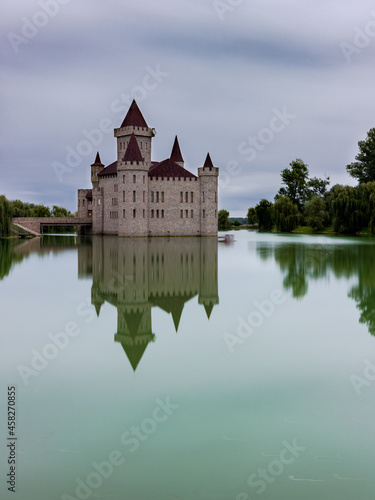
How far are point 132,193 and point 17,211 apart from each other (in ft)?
119

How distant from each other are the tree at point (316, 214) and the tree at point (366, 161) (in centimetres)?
869

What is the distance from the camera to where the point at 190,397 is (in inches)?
214

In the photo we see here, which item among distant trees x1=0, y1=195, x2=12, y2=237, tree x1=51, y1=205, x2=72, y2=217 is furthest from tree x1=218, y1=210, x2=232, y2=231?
distant trees x1=0, y1=195, x2=12, y2=237

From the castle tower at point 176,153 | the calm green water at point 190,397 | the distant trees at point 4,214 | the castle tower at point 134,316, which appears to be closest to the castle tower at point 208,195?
the castle tower at point 176,153

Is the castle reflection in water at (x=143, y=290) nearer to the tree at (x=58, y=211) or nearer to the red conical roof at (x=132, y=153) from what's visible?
the red conical roof at (x=132, y=153)

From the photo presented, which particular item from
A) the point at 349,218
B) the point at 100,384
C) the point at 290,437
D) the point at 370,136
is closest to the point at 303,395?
the point at 290,437

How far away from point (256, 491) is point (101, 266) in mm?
16845

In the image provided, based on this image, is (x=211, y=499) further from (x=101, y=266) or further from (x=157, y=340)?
(x=101, y=266)

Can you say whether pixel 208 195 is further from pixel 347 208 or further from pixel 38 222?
pixel 38 222

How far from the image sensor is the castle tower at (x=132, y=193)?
166ft

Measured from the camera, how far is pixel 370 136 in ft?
239

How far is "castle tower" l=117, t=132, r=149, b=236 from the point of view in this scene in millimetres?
50688

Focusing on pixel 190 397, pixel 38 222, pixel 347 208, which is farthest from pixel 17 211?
pixel 190 397

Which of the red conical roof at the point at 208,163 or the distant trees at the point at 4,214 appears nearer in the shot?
the distant trees at the point at 4,214
